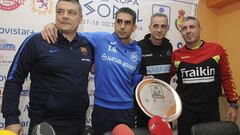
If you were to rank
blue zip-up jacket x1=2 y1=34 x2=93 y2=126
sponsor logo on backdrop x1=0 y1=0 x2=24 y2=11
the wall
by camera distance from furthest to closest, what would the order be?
the wall, sponsor logo on backdrop x1=0 y1=0 x2=24 y2=11, blue zip-up jacket x1=2 y1=34 x2=93 y2=126

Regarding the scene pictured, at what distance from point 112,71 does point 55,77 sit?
49 centimetres

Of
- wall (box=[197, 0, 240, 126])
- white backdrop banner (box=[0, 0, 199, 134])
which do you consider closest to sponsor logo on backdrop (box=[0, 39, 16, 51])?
white backdrop banner (box=[0, 0, 199, 134])

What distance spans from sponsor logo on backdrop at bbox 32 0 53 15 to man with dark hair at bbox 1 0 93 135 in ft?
2.28

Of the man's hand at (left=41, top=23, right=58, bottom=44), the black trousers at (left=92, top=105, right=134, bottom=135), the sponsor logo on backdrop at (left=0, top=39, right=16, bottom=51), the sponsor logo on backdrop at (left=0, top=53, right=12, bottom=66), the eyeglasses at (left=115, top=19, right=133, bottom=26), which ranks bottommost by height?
the black trousers at (left=92, top=105, right=134, bottom=135)

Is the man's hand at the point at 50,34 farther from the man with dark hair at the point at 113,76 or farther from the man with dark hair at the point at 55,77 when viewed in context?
the man with dark hair at the point at 113,76

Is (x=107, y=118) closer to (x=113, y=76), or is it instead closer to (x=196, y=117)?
(x=113, y=76)

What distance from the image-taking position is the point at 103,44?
7.13 ft

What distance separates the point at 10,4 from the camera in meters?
2.34

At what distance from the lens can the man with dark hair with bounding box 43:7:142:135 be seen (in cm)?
214

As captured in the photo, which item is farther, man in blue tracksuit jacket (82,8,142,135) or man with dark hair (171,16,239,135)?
man with dark hair (171,16,239,135)

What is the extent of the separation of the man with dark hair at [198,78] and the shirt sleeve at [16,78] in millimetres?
1332

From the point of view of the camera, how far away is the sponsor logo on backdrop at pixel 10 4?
7.55ft

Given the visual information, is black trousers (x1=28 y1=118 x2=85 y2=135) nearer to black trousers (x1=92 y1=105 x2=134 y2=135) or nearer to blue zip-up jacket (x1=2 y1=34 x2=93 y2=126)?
blue zip-up jacket (x1=2 y1=34 x2=93 y2=126)

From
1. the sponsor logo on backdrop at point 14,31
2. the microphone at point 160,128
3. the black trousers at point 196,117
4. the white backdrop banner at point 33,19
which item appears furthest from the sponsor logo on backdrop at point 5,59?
the black trousers at point 196,117
